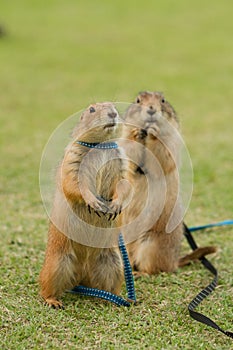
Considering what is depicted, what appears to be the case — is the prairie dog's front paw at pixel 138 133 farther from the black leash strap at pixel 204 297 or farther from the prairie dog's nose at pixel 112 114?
the prairie dog's nose at pixel 112 114

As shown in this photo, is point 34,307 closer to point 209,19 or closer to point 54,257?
point 54,257

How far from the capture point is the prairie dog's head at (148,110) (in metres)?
4.05

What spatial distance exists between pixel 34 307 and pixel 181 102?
6.93 m

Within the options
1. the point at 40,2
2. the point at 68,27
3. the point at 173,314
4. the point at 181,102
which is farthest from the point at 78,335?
the point at 40,2

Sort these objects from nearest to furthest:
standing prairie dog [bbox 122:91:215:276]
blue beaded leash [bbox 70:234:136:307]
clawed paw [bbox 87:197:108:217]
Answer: clawed paw [bbox 87:197:108:217], blue beaded leash [bbox 70:234:136:307], standing prairie dog [bbox 122:91:215:276]

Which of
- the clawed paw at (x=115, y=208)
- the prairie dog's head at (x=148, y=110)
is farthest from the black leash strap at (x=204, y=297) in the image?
the prairie dog's head at (x=148, y=110)

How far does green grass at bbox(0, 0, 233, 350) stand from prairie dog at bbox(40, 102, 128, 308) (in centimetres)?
16

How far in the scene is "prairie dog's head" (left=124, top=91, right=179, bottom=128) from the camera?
4.05m

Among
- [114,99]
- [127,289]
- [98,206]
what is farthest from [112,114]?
[127,289]

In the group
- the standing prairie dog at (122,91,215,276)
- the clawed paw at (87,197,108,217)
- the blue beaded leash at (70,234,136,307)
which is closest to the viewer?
the clawed paw at (87,197,108,217)

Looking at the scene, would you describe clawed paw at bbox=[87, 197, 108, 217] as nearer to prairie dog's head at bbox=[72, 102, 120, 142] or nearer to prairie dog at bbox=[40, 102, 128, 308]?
prairie dog at bbox=[40, 102, 128, 308]

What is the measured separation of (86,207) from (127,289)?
0.53 metres

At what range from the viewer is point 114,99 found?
133 inches

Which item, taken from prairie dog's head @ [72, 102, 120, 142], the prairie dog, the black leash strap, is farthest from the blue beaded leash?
prairie dog's head @ [72, 102, 120, 142]
